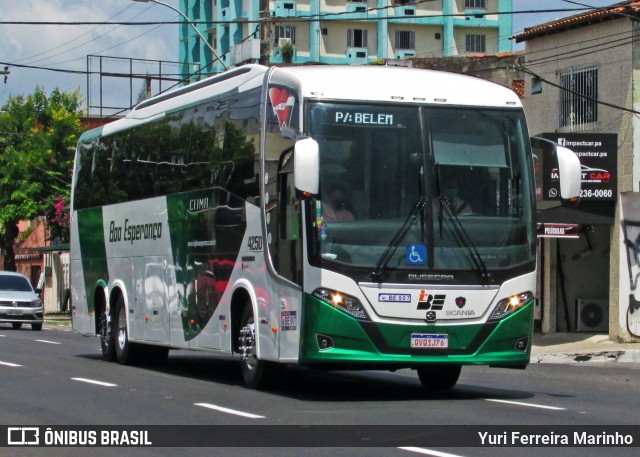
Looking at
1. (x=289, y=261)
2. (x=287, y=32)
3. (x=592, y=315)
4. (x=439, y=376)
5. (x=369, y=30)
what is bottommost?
(x=592, y=315)

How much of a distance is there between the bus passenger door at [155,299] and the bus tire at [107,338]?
1875mm

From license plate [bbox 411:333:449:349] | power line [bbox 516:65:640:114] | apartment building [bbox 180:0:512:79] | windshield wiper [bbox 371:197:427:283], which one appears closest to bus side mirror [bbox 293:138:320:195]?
windshield wiper [bbox 371:197:427:283]

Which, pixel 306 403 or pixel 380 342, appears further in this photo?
pixel 306 403

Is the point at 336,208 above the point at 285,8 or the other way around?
the other way around

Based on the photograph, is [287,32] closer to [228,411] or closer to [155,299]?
[155,299]

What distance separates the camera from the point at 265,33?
93.8 feet

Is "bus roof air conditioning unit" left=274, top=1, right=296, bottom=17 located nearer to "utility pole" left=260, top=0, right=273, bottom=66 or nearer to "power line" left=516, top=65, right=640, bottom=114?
"power line" left=516, top=65, right=640, bottom=114

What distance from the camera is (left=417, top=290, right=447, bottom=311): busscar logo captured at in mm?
13969

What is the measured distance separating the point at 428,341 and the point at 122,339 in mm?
8313

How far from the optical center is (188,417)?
41.3 ft

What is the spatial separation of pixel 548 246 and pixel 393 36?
50337mm

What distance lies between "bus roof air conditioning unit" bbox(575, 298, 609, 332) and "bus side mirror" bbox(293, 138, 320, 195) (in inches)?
667

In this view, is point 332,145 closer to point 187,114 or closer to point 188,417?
point 188,417

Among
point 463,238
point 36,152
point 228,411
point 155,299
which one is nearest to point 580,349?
point 155,299
